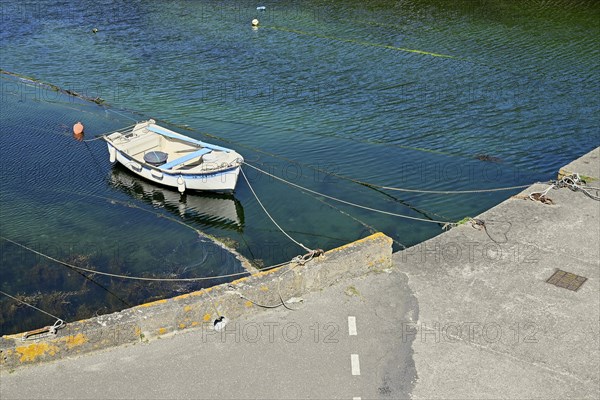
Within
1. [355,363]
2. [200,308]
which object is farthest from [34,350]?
[355,363]

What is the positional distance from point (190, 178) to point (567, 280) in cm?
1045

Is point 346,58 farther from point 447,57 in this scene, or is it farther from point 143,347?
point 143,347

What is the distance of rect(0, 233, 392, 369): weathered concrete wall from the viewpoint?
9922mm

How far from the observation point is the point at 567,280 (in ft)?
40.0

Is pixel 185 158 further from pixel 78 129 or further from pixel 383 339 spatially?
pixel 383 339

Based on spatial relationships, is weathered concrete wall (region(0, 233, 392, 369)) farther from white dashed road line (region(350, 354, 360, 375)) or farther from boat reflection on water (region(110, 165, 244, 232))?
boat reflection on water (region(110, 165, 244, 232))

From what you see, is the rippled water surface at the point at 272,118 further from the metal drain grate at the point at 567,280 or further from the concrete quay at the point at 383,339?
the metal drain grate at the point at 567,280

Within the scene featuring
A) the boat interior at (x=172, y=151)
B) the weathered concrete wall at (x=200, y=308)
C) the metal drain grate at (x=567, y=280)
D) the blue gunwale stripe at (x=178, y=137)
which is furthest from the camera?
the blue gunwale stripe at (x=178, y=137)

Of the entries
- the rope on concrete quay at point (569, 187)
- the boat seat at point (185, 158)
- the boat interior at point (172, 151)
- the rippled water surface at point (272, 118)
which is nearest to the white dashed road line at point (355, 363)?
the rippled water surface at point (272, 118)

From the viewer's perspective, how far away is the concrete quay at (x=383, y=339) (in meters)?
9.67

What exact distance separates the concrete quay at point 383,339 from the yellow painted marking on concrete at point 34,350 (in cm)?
16

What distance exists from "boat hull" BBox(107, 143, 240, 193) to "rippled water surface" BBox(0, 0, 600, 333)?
0.35 metres

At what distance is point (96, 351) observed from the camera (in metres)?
10.2

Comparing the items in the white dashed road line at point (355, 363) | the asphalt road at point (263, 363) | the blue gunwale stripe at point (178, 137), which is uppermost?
the blue gunwale stripe at point (178, 137)
